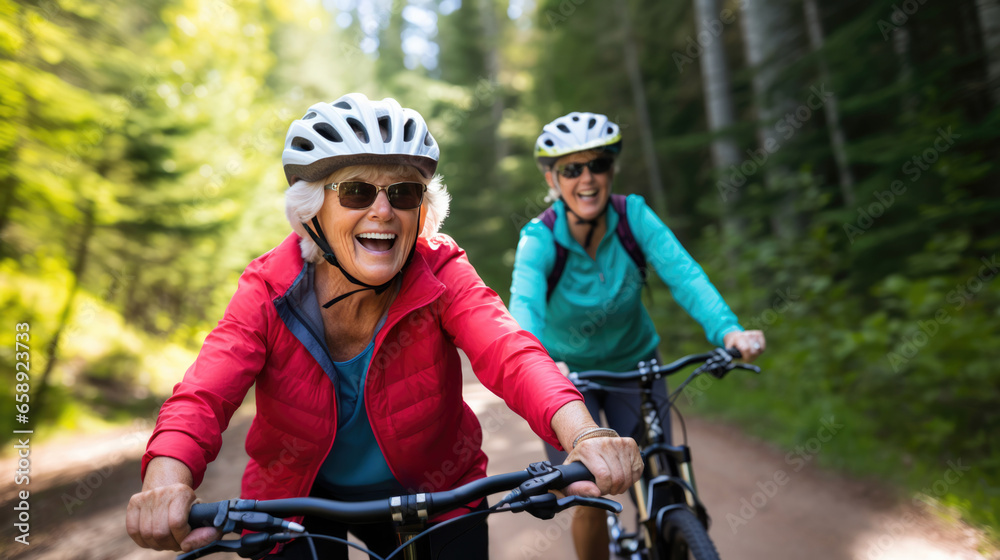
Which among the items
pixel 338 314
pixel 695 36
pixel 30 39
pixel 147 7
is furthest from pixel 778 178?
pixel 30 39

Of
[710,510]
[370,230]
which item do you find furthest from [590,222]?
[710,510]

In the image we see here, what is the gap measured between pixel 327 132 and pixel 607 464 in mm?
1529

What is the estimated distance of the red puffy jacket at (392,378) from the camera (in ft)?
6.43

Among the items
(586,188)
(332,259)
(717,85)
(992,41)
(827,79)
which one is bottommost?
(332,259)

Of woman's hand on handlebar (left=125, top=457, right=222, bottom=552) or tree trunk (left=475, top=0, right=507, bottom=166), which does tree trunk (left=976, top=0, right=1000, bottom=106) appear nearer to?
woman's hand on handlebar (left=125, top=457, right=222, bottom=552)

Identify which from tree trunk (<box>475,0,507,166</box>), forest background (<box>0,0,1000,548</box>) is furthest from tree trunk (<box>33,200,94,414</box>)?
tree trunk (<box>475,0,507,166</box>)

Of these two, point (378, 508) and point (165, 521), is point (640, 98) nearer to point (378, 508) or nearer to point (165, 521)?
point (378, 508)

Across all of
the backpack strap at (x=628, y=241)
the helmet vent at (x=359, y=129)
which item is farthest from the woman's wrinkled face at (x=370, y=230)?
the backpack strap at (x=628, y=241)

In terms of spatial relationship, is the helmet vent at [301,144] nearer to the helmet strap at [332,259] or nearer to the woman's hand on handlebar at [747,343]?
the helmet strap at [332,259]

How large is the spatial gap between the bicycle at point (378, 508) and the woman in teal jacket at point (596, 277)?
1626mm

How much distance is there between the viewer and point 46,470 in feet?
22.0

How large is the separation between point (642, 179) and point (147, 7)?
11.1 metres

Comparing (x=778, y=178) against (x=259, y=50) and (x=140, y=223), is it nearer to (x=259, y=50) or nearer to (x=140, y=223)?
(x=140, y=223)

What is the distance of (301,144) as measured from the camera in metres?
2.26
